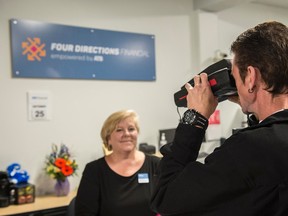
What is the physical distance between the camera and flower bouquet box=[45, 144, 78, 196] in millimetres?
2568

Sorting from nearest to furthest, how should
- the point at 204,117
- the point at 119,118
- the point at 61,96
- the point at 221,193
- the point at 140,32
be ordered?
the point at 221,193 < the point at 204,117 < the point at 119,118 < the point at 61,96 < the point at 140,32

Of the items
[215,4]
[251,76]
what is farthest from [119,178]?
[215,4]

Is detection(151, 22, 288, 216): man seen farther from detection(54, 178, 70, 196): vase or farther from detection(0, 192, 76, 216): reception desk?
detection(54, 178, 70, 196): vase

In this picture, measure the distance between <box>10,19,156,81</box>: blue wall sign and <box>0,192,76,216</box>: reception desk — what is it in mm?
1073

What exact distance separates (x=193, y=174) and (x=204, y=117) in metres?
0.18

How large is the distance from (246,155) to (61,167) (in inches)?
84.7

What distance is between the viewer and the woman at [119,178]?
6.24 ft

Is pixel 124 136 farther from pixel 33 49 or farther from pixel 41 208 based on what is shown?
pixel 33 49

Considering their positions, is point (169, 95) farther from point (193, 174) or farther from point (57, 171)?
point (193, 174)

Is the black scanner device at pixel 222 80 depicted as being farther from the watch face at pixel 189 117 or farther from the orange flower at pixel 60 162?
the orange flower at pixel 60 162

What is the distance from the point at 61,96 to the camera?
282 cm

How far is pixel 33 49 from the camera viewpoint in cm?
270

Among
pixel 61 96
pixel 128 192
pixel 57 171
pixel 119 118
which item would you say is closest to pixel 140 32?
pixel 61 96

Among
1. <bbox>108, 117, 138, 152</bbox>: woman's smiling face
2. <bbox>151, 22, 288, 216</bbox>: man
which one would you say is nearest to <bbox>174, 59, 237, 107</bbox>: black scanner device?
<bbox>151, 22, 288, 216</bbox>: man
